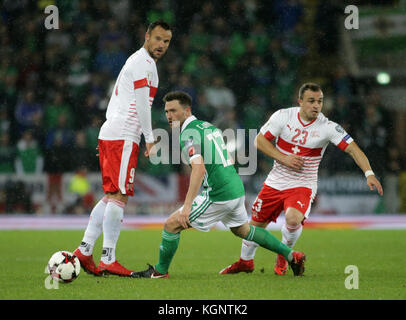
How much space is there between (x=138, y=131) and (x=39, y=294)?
1916mm

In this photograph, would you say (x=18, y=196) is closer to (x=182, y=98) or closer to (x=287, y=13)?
(x=287, y=13)

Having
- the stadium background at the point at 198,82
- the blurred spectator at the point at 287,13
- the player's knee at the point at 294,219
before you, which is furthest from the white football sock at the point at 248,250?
the blurred spectator at the point at 287,13

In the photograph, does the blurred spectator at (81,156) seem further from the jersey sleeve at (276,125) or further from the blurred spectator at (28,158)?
the jersey sleeve at (276,125)

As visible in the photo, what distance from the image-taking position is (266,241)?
6348 millimetres

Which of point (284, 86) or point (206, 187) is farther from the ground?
point (284, 86)

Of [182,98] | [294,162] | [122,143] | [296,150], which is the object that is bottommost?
[294,162]

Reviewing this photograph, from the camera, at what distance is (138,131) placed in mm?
6570

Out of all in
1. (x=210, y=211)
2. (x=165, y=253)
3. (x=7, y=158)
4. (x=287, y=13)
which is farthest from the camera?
(x=287, y=13)

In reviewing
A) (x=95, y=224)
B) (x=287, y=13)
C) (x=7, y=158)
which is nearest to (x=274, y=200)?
(x=95, y=224)

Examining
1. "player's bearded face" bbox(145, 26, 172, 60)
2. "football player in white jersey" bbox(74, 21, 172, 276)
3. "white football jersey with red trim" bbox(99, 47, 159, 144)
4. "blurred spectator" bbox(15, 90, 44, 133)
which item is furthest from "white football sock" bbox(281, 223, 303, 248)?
"blurred spectator" bbox(15, 90, 44, 133)

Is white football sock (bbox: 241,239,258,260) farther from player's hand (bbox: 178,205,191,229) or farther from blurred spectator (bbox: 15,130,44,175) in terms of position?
blurred spectator (bbox: 15,130,44,175)

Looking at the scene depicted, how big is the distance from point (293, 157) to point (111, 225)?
197cm
